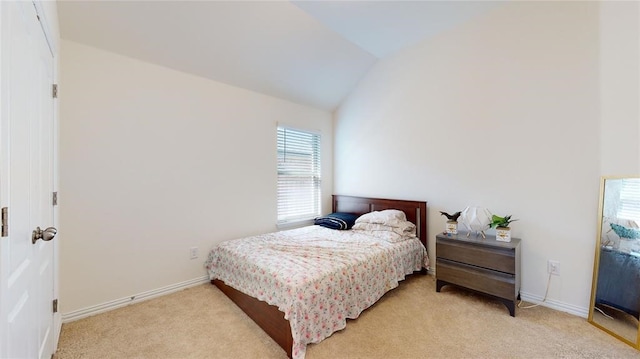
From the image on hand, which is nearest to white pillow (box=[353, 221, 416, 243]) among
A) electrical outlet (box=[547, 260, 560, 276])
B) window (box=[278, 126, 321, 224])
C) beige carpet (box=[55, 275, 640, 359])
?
beige carpet (box=[55, 275, 640, 359])

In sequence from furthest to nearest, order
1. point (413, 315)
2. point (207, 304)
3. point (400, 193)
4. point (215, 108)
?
1. point (400, 193)
2. point (215, 108)
3. point (207, 304)
4. point (413, 315)

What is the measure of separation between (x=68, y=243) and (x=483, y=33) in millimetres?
4531

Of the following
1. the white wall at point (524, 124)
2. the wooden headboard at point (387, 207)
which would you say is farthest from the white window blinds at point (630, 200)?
the wooden headboard at point (387, 207)

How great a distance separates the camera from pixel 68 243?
2.23m

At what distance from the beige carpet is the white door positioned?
49cm

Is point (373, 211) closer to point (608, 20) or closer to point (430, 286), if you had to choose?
point (430, 286)

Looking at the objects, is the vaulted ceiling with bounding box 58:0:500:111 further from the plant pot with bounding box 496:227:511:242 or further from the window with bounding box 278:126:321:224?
the plant pot with bounding box 496:227:511:242

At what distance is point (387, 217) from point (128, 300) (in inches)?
114

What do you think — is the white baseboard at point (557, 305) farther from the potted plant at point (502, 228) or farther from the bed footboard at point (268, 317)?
the bed footboard at point (268, 317)

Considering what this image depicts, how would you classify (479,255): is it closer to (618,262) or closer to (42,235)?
(618,262)

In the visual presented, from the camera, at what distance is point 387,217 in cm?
325

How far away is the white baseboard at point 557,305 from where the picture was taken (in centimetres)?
223

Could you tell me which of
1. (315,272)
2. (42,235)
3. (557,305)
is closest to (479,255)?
(557,305)

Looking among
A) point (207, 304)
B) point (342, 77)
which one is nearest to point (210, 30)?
point (342, 77)
